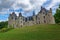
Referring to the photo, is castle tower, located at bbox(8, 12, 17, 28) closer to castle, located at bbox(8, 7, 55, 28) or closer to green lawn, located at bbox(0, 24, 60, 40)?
castle, located at bbox(8, 7, 55, 28)

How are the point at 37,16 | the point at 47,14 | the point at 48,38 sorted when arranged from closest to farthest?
the point at 48,38 → the point at 47,14 → the point at 37,16

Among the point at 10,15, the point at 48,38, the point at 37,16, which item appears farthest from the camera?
the point at 10,15

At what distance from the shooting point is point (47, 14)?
7012cm

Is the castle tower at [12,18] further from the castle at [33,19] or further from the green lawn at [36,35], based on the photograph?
the green lawn at [36,35]

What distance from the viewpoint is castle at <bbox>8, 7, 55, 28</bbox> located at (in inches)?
2714

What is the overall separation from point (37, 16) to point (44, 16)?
3.78m

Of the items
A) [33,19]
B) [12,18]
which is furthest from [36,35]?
[12,18]

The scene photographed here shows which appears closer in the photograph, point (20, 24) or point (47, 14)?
point (47, 14)

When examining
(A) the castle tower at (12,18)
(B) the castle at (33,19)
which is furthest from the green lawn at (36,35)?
(A) the castle tower at (12,18)

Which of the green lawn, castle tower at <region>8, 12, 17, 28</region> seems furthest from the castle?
the green lawn

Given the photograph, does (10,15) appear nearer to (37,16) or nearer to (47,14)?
(37,16)

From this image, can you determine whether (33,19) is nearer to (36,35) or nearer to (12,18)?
(12,18)

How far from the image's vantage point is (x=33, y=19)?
77125mm

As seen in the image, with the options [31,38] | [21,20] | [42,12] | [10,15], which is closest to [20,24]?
[21,20]
